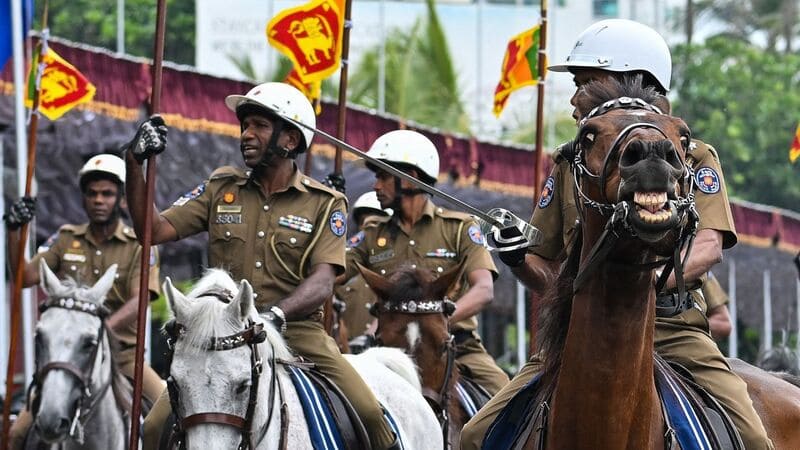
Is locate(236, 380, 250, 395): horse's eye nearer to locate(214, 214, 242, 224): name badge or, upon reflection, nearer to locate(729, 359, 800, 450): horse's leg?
locate(214, 214, 242, 224): name badge

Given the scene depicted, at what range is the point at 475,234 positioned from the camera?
11516 millimetres

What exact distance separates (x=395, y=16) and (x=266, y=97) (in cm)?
4174

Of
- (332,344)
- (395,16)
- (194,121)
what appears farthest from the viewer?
(395,16)

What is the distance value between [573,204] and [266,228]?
241 cm

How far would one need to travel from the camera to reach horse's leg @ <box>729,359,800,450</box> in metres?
7.17

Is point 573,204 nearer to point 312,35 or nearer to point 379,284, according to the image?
point 379,284

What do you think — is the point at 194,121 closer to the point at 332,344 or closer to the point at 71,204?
the point at 71,204

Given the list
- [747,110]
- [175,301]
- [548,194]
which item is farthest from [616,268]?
[747,110]

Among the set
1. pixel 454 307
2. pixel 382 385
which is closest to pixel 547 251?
pixel 382 385

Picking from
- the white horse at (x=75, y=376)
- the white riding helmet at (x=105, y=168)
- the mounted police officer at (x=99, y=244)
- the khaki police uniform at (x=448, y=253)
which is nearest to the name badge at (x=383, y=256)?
the khaki police uniform at (x=448, y=253)

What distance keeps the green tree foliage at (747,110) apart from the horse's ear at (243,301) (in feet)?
105

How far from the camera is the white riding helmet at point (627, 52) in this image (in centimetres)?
641

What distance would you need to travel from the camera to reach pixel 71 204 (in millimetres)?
16234

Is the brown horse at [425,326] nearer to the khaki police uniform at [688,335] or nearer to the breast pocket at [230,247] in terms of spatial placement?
the breast pocket at [230,247]
